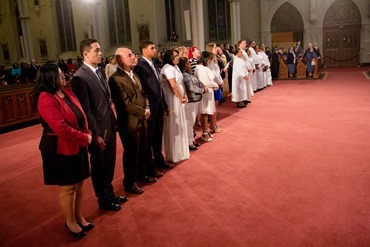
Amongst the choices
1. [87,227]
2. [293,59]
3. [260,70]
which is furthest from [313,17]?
[87,227]

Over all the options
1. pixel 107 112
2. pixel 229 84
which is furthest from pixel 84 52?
pixel 229 84

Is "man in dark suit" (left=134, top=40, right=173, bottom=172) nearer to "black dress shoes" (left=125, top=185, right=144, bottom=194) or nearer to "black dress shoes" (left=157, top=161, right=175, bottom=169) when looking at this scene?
"black dress shoes" (left=157, top=161, right=175, bottom=169)

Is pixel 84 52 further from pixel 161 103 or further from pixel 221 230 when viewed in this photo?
pixel 221 230

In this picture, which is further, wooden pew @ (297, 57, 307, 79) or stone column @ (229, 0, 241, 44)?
stone column @ (229, 0, 241, 44)

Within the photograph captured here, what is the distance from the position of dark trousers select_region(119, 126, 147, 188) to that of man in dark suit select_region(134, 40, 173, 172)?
1.22ft

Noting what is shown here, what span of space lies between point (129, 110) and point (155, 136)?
1.00m

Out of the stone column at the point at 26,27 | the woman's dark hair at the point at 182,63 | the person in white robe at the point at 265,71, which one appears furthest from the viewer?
the stone column at the point at 26,27

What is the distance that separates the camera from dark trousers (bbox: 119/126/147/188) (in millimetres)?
3883

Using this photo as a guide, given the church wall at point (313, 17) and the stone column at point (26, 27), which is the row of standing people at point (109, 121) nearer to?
the stone column at point (26, 27)

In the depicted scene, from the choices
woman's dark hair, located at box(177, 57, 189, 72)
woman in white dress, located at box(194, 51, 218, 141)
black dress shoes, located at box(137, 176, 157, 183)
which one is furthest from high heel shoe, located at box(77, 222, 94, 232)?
woman in white dress, located at box(194, 51, 218, 141)

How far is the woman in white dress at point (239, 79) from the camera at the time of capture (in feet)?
27.8

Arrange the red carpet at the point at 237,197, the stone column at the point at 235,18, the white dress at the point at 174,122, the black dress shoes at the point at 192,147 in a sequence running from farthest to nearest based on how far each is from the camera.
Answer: the stone column at the point at 235,18
the black dress shoes at the point at 192,147
the white dress at the point at 174,122
the red carpet at the point at 237,197

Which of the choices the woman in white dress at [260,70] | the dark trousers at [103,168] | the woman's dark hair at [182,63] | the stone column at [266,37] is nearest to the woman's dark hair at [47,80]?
the dark trousers at [103,168]

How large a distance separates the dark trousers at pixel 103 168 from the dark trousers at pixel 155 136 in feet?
2.80
